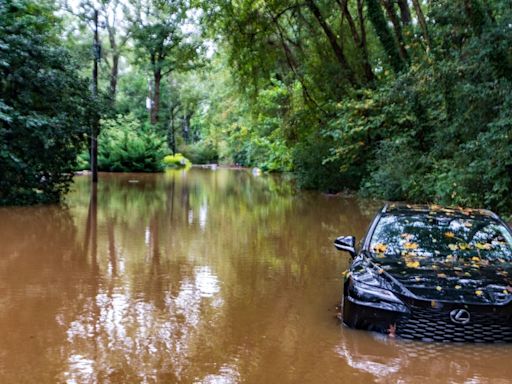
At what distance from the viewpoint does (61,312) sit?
6.45 metres

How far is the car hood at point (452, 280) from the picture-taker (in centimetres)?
511

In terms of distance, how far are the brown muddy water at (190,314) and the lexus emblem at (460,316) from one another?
0.29 metres

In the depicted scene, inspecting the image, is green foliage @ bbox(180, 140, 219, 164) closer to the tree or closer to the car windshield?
the tree

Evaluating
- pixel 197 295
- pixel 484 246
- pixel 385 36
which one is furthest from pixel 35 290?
pixel 385 36

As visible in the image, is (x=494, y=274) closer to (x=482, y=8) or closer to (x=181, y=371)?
(x=181, y=371)

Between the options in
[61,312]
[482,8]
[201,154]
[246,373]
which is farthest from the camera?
[201,154]

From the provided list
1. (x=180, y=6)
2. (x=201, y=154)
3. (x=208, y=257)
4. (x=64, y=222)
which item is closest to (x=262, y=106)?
(x=180, y=6)

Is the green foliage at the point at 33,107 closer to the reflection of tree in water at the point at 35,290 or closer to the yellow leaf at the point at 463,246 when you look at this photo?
the reflection of tree in water at the point at 35,290

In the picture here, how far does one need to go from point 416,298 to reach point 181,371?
2.23 metres

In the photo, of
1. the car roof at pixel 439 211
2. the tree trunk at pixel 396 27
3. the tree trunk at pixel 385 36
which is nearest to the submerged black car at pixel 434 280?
the car roof at pixel 439 211

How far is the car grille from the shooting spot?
508 cm

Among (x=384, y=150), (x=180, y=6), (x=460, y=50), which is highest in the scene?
(x=180, y=6)

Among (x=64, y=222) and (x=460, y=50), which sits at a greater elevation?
(x=460, y=50)

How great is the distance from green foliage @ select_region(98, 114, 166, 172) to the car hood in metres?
38.7
